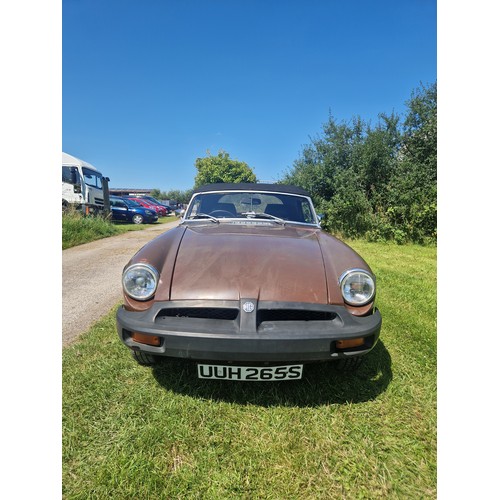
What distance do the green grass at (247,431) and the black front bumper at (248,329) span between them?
432 millimetres

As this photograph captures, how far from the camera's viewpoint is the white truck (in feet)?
41.2

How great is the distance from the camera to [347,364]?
6.41ft

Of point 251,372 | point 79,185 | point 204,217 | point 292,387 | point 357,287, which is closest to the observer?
point 251,372

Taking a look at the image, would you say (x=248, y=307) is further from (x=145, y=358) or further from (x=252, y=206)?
(x=252, y=206)

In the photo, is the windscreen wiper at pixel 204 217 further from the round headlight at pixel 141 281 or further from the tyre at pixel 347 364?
the tyre at pixel 347 364

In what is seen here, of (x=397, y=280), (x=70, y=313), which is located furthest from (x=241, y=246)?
(x=397, y=280)

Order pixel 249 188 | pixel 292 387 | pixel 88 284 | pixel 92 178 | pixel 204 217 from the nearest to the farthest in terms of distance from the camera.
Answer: pixel 292 387 < pixel 204 217 < pixel 249 188 < pixel 88 284 < pixel 92 178

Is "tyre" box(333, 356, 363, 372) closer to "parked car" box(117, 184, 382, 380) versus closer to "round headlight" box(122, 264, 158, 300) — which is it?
"parked car" box(117, 184, 382, 380)

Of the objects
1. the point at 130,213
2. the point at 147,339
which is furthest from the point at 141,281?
the point at 130,213

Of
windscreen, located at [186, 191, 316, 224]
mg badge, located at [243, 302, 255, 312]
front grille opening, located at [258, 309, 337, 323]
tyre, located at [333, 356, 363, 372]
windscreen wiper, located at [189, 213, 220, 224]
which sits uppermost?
windscreen, located at [186, 191, 316, 224]

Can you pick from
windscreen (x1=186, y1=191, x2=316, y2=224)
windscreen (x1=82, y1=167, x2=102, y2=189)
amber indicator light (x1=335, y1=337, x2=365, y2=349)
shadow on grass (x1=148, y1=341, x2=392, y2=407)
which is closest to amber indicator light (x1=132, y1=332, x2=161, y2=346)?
shadow on grass (x1=148, y1=341, x2=392, y2=407)

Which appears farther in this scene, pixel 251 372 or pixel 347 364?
pixel 347 364

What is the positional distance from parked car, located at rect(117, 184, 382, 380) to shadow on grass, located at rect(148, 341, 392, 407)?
31cm

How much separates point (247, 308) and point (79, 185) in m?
14.0
